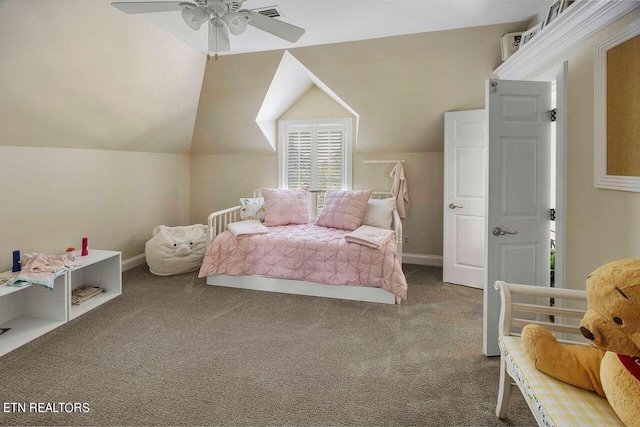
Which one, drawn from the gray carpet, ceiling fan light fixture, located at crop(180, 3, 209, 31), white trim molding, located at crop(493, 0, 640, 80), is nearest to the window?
the gray carpet

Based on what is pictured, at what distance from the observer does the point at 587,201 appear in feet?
6.64

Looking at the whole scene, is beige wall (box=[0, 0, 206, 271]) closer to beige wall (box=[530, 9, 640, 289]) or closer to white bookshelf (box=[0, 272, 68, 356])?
white bookshelf (box=[0, 272, 68, 356])

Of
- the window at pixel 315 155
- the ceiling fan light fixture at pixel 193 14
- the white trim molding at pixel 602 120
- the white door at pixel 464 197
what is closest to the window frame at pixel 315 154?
the window at pixel 315 155

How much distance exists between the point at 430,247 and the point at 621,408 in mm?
3578

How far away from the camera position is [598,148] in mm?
1886

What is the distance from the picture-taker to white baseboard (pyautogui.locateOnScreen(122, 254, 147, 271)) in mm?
4129

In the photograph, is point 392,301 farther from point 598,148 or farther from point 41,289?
point 41,289

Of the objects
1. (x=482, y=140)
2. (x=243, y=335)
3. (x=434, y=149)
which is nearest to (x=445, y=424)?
(x=243, y=335)

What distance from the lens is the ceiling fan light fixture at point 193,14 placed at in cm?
191

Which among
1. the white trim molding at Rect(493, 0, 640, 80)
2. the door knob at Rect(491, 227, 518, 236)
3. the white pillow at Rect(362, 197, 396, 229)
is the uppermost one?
the white trim molding at Rect(493, 0, 640, 80)

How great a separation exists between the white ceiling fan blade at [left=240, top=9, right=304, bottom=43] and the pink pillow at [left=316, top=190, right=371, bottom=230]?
2.13 m

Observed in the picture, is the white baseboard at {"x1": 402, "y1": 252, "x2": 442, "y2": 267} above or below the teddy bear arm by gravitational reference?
below

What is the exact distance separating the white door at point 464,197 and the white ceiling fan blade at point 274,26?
2.23m

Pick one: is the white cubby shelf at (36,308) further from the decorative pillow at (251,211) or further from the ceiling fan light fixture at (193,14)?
the ceiling fan light fixture at (193,14)
